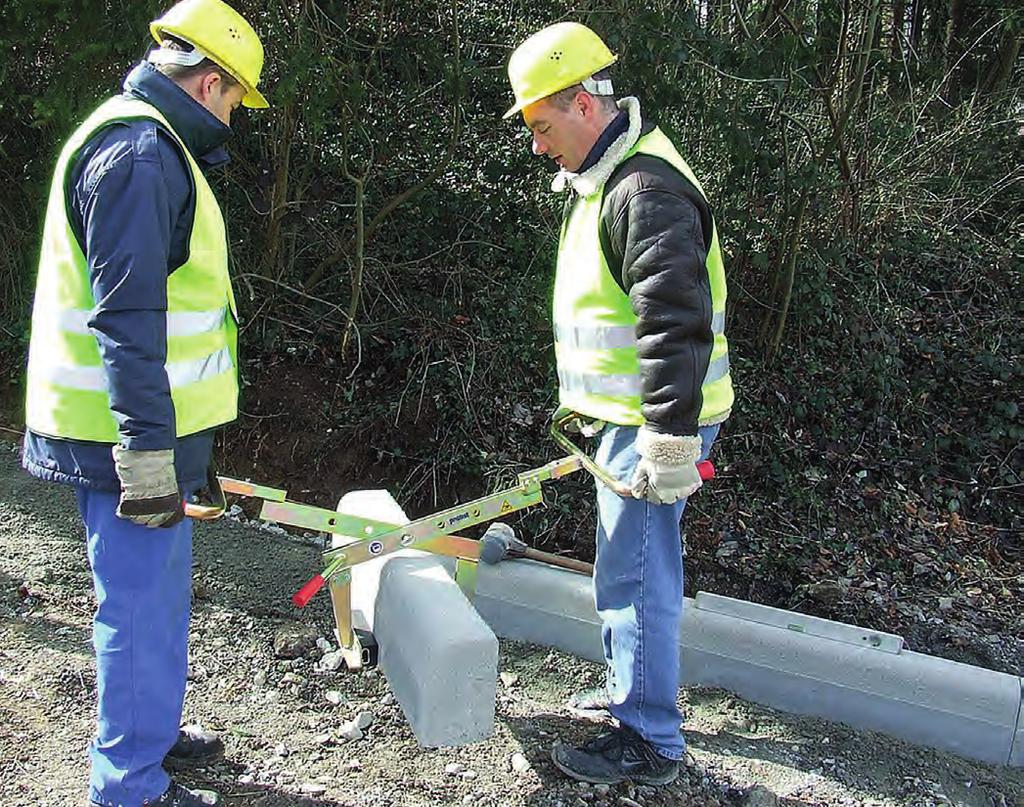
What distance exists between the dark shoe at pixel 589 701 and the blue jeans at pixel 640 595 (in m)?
0.41

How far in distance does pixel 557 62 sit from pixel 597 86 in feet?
0.50

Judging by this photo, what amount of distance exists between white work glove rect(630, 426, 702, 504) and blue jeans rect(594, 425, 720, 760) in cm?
13

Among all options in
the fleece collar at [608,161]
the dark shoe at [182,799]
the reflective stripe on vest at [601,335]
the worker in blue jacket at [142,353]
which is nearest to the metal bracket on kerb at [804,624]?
the reflective stripe on vest at [601,335]

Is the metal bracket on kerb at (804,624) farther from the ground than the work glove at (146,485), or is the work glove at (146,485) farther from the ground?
the work glove at (146,485)

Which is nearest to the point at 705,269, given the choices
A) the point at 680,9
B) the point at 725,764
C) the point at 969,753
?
the point at 725,764

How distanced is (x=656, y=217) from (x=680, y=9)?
2.95 metres

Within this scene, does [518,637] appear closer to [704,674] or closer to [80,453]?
[704,674]

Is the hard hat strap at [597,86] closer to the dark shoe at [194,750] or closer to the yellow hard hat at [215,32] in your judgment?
the yellow hard hat at [215,32]

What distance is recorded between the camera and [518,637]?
4.20 meters

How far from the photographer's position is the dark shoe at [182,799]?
2.88 meters

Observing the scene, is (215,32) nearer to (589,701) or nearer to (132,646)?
(132,646)

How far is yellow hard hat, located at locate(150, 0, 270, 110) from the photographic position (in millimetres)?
2633

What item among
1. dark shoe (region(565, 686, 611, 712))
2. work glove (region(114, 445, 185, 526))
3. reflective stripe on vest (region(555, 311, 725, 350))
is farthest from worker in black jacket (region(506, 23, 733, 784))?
work glove (region(114, 445, 185, 526))

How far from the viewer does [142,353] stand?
2.49 metres
